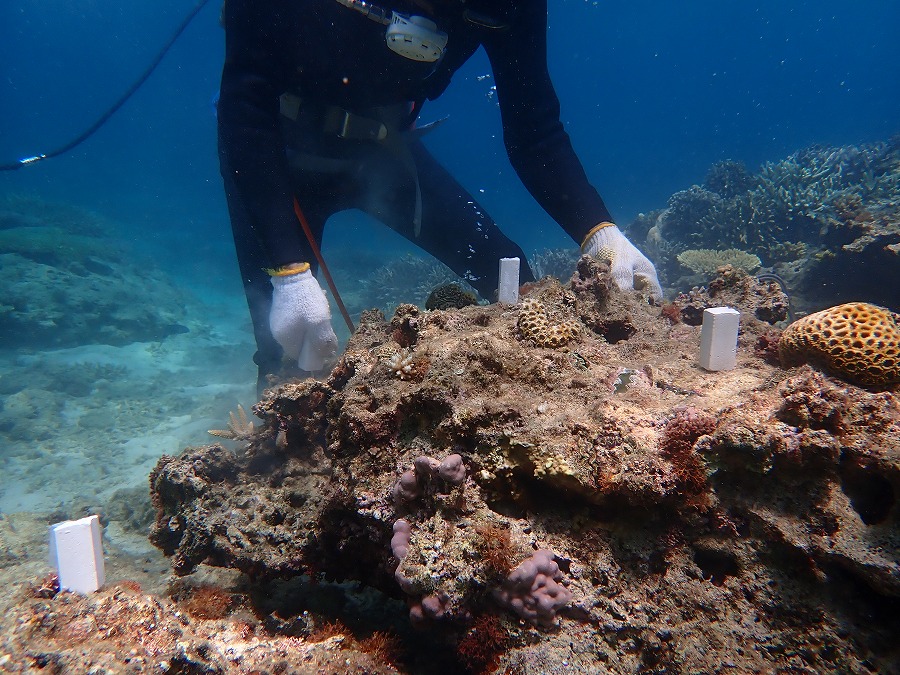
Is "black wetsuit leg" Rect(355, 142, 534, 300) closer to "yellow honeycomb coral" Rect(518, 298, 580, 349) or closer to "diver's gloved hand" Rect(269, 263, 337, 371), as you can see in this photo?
"diver's gloved hand" Rect(269, 263, 337, 371)

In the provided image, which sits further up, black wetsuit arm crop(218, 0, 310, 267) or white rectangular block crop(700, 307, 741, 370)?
black wetsuit arm crop(218, 0, 310, 267)

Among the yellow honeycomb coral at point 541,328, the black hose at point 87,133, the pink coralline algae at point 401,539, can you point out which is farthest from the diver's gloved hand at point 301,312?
the black hose at point 87,133

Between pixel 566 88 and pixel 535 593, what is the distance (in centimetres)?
7986

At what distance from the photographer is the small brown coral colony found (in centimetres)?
164

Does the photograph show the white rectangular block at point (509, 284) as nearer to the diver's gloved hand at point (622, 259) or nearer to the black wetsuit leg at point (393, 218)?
the diver's gloved hand at point (622, 259)

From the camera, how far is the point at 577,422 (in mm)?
1536

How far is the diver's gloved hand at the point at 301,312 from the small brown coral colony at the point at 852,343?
8.85 feet

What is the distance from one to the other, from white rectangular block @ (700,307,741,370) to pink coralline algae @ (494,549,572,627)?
1.28 meters

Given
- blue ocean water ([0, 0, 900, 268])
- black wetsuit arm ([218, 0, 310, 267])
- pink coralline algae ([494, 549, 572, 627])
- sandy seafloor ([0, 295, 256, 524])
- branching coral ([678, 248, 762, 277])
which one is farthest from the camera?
blue ocean water ([0, 0, 900, 268])

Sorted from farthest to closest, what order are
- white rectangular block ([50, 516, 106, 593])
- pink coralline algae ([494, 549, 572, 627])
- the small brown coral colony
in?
the small brown coral colony
white rectangular block ([50, 516, 106, 593])
pink coralline algae ([494, 549, 572, 627])

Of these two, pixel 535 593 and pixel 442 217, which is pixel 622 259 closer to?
pixel 442 217

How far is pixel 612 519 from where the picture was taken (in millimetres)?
1479

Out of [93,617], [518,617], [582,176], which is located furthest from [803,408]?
[582,176]

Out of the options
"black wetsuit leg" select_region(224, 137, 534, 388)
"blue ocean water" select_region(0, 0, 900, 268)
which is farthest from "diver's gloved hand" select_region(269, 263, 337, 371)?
"blue ocean water" select_region(0, 0, 900, 268)
